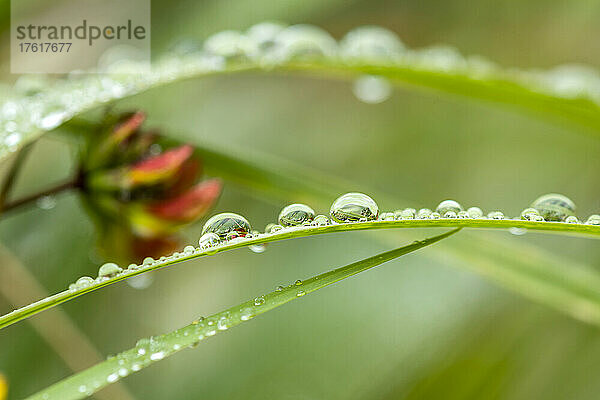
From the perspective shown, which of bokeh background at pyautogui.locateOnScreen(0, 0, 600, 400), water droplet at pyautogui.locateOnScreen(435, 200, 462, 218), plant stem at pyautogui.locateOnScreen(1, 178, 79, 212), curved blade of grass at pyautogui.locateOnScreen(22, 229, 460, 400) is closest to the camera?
curved blade of grass at pyautogui.locateOnScreen(22, 229, 460, 400)

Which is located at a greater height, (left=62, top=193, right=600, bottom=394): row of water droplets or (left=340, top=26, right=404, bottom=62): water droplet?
(left=340, top=26, right=404, bottom=62): water droplet

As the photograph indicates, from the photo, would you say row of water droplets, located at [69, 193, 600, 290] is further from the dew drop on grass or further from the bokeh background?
the bokeh background

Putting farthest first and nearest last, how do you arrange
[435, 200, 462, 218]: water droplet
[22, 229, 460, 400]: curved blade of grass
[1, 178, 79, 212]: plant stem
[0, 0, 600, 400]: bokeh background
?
[0, 0, 600, 400]: bokeh background → [1, 178, 79, 212]: plant stem → [435, 200, 462, 218]: water droplet → [22, 229, 460, 400]: curved blade of grass

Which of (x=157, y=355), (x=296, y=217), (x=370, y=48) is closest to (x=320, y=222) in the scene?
(x=296, y=217)

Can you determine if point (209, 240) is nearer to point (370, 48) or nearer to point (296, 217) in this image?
point (296, 217)

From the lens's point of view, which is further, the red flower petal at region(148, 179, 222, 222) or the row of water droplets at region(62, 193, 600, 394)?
the red flower petal at region(148, 179, 222, 222)

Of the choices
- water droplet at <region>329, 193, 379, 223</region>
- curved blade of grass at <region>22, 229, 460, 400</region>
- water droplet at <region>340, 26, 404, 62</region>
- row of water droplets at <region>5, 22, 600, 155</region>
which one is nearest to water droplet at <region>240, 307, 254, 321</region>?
curved blade of grass at <region>22, 229, 460, 400</region>

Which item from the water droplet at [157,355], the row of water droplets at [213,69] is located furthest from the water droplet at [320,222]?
the row of water droplets at [213,69]

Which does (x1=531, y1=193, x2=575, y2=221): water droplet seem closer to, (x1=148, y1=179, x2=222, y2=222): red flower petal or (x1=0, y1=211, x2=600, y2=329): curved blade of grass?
(x1=0, y1=211, x2=600, y2=329): curved blade of grass
